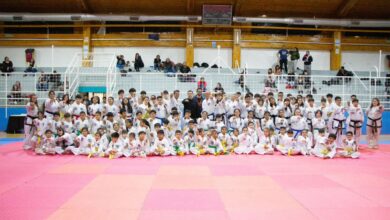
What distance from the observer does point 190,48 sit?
2097 centimetres

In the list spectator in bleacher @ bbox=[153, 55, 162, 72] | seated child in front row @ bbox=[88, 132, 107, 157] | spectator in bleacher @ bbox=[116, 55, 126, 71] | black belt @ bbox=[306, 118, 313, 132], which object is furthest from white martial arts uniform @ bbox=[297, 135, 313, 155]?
spectator in bleacher @ bbox=[116, 55, 126, 71]

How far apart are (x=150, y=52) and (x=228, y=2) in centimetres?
595

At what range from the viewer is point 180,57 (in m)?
21.4

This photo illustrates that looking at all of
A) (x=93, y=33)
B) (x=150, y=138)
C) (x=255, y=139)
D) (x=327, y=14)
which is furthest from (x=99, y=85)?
(x=327, y=14)

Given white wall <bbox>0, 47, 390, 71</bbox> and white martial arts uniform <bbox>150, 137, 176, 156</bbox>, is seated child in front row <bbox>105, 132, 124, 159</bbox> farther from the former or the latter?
white wall <bbox>0, 47, 390, 71</bbox>

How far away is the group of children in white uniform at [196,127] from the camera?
9234 millimetres

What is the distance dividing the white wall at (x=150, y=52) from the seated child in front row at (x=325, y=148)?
13.5 m

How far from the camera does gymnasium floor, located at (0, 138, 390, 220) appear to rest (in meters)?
4.40

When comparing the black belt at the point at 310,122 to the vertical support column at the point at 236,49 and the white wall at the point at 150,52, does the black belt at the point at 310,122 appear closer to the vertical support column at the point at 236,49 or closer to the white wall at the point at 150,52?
the vertical support column at the point at 236,49

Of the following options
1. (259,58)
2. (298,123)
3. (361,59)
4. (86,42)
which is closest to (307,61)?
(259,58)

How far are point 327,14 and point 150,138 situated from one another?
54.5ft

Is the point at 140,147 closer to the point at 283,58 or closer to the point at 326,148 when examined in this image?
the point at 326,148

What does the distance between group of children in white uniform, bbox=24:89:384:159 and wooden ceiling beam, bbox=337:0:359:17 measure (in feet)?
35.7

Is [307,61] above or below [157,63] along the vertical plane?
above
